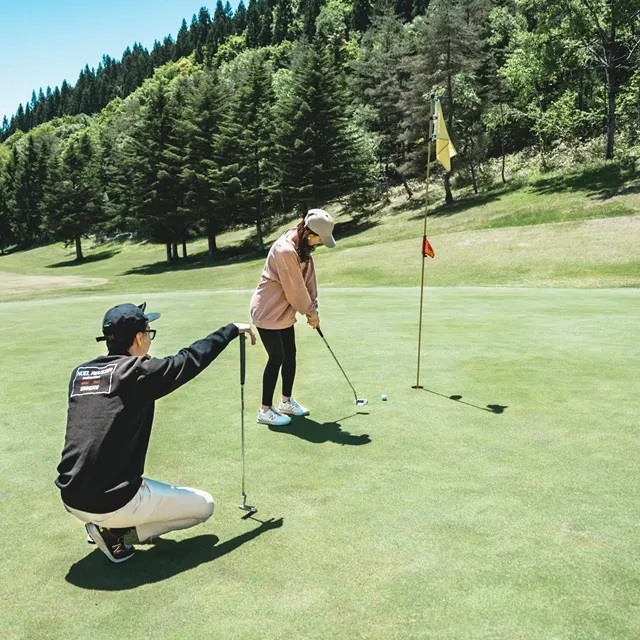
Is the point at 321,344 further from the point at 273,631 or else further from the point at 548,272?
the point at 548,272

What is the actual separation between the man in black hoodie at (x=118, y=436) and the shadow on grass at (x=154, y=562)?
108 millimetres

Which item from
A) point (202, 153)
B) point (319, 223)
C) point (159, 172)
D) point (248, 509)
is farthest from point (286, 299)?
point (202, 153)

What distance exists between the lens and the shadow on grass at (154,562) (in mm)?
3959

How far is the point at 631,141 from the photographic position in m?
52.0

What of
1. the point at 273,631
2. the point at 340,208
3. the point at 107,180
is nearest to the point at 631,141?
the point at 340,208

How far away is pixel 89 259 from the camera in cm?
7181

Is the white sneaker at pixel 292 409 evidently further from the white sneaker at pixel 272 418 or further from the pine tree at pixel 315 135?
the pine tree at pixel 315 135

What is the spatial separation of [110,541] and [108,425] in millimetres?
770

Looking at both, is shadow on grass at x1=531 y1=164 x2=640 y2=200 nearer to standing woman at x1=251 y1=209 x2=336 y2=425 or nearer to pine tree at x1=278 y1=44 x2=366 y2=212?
pine tree at x1=278 y1=44 x2=366 y2=212

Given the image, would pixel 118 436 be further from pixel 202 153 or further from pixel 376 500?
pixel 202 153

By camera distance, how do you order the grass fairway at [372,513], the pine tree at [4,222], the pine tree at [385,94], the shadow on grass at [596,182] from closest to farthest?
1. the grass fairway at [372,513]
2. the shadow on grass at [596,182]
3. the pine tree at [385,94]
4. the pine tree at [4,222]

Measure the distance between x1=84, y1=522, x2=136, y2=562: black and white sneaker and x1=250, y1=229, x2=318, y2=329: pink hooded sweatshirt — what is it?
3.21 metres

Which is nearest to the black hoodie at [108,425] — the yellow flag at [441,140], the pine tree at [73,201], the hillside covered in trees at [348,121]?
the yellow flag at [441,140]

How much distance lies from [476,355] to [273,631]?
23.9 feet
